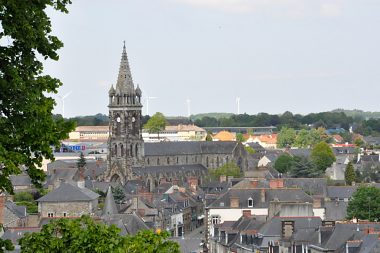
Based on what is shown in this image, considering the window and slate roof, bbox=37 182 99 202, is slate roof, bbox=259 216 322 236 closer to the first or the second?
the window

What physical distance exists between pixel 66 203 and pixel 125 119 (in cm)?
7860

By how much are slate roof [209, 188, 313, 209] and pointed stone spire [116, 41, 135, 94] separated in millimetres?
78853

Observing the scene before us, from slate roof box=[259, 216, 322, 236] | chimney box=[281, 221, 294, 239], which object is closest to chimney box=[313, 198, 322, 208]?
slate roof box=[259, 216, 322, 236]

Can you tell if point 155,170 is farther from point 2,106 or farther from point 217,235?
point 2,106

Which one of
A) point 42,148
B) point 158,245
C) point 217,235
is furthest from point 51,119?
point 217,235

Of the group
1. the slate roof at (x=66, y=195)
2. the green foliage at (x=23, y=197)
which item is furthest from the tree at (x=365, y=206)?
the green foliage at (x=23, y=197)

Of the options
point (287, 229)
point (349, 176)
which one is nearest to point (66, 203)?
point (287, 229)

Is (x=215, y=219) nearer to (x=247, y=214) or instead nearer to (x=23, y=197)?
(x=247, y=214)

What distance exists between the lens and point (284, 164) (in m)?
178

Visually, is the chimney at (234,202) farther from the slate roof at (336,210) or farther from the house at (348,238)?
the house at (348,238)

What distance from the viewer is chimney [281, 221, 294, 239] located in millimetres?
66875

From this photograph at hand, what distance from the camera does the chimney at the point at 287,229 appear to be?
219 feet

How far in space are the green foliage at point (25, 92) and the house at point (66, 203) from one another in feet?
243

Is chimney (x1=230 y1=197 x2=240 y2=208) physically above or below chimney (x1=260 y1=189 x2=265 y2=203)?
below
